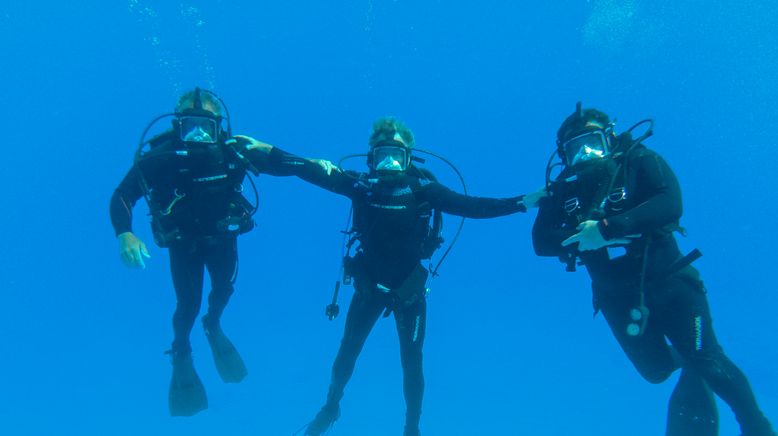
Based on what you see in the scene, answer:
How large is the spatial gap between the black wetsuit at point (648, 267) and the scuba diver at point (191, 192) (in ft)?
9.71

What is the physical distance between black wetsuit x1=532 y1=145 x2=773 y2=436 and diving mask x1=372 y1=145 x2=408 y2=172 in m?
1.47

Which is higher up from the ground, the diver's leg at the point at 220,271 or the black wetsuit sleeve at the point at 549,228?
the diver's leg at the point at 220,271

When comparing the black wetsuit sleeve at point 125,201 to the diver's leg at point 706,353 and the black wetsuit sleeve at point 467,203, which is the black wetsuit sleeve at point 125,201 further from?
the diver's leg at point 706,353

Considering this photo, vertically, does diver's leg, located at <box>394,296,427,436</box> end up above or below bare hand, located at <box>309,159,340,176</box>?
below

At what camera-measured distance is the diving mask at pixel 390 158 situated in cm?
525

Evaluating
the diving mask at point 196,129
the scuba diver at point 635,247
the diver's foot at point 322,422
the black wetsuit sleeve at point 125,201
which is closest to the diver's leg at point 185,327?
the black wetsuit sleeve at point 125,201

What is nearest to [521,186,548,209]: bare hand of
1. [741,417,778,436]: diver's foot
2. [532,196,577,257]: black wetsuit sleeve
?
[532,196,577,257]: black wetsuit sleeve

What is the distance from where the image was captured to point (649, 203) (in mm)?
4055

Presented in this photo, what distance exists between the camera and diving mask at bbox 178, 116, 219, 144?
542 cm

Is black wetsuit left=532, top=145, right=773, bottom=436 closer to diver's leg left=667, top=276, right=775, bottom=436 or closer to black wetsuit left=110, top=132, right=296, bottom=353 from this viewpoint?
diver's leg left=667, top=276, right=775, bottom=436

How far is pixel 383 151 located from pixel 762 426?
4.05 metres

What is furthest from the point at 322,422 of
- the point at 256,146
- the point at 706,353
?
the point at 706,353

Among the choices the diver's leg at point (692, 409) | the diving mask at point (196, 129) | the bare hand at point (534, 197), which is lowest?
the diver's leg at point (692, 409)

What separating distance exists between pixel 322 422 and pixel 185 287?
225 centimetres
